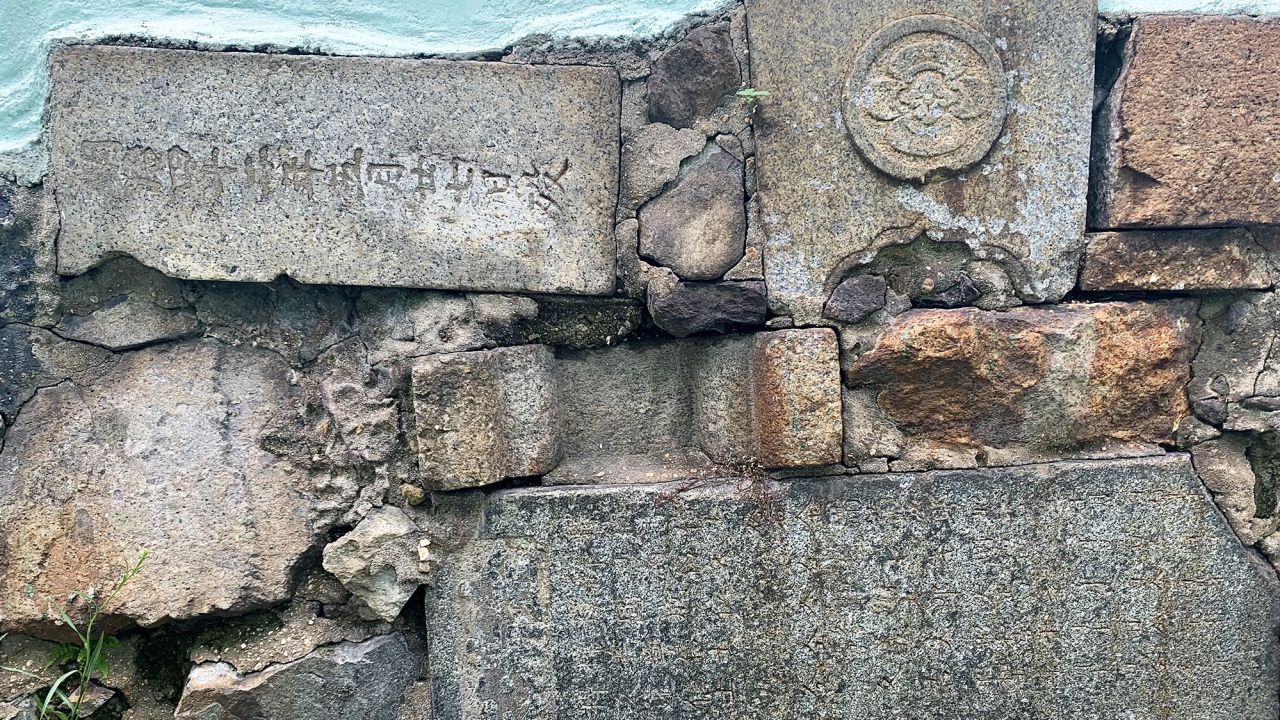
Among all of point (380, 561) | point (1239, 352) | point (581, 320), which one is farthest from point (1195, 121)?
point (380, 561)

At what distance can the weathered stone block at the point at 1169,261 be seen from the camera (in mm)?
1792

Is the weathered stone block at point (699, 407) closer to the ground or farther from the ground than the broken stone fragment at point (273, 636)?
farther from the ground

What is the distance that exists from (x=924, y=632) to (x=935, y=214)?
98cm

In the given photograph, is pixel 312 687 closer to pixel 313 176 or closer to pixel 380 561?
pixel 380 561

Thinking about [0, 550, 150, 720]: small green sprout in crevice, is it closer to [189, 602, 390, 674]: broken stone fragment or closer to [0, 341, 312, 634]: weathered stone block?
Answer: [0, 341, 312, 634]: weathered stone block

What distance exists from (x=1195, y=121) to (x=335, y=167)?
6.47 ft

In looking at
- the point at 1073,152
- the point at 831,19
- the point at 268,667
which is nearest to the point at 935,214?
the point at 1073,152

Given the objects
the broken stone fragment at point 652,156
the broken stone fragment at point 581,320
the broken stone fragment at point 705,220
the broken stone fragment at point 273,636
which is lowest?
the broken stone fragment at point 273,636

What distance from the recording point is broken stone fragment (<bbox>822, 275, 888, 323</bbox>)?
5.87ft

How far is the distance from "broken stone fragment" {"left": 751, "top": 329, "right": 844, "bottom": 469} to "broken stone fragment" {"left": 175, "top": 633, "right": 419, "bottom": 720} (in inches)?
40.8

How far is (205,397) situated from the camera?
178 centimetres

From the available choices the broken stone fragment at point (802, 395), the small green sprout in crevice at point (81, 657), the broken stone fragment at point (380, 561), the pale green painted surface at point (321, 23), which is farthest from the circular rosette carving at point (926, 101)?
the small green sprout in crevice at point (81, 657)

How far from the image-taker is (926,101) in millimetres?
1763

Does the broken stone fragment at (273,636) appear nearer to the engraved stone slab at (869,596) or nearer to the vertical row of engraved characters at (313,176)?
the engraved stone slab at (869,596)
